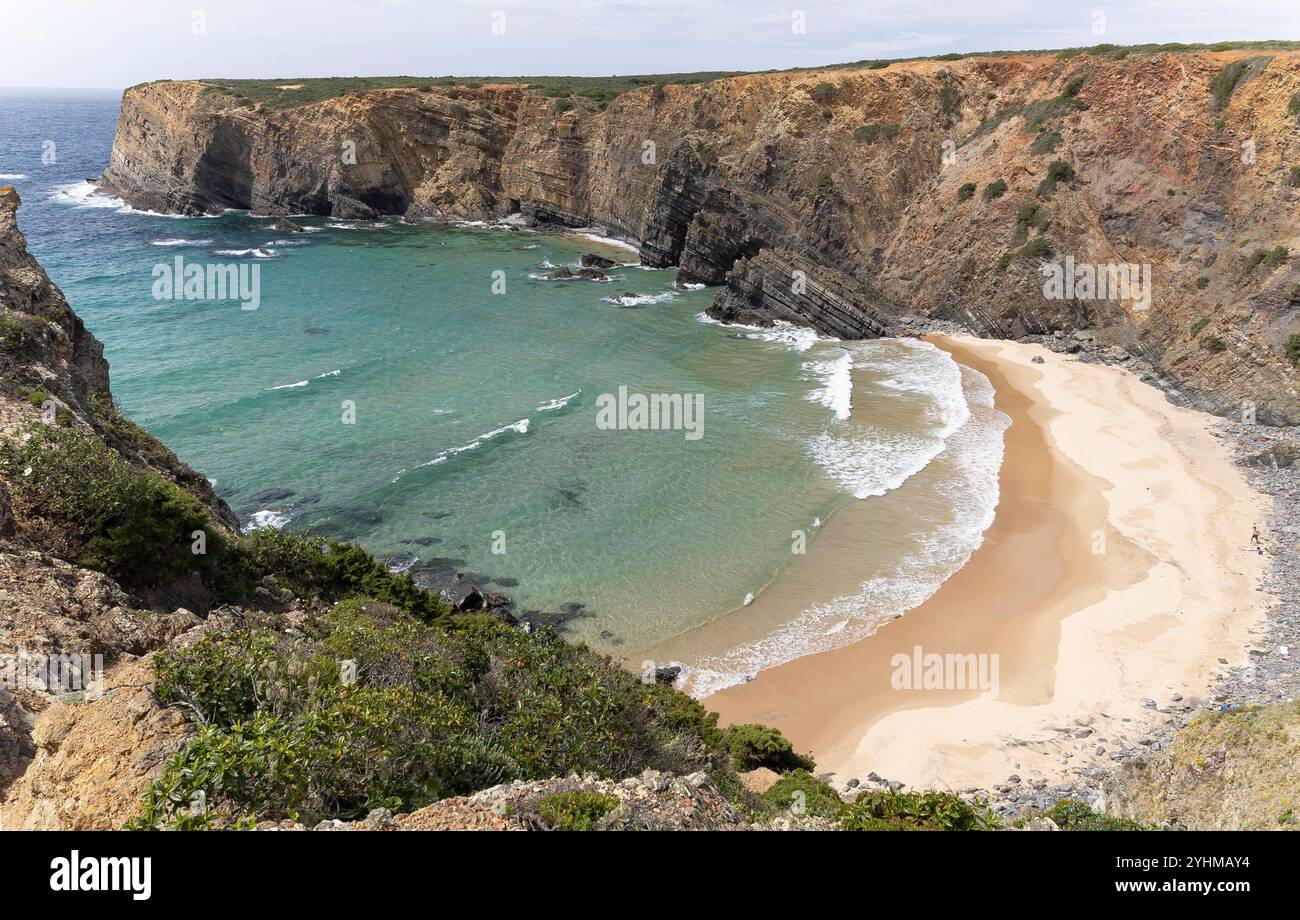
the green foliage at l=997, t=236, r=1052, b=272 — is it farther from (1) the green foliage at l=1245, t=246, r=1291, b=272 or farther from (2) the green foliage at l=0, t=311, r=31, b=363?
(2) the green foliage at l=0, t=311, r=31, b=363

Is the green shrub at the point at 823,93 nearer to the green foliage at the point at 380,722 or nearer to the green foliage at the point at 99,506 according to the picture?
the green foliage at the point at 380,722

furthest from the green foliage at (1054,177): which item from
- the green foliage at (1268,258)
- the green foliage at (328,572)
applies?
the green foliage at (328,572)

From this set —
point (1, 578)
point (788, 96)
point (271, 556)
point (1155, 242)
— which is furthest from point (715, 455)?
point (788, 96)

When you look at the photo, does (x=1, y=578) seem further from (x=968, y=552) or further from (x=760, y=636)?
(x=968, y=552)

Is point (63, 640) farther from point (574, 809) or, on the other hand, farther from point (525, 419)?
point (525, 419)

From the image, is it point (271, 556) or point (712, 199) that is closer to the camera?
point (271, 556)
